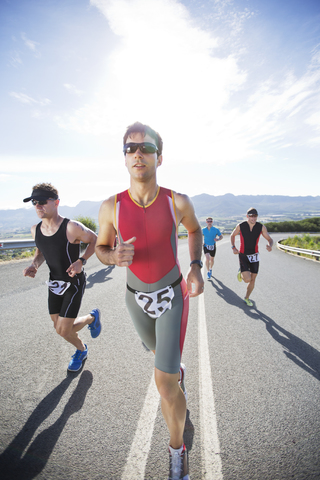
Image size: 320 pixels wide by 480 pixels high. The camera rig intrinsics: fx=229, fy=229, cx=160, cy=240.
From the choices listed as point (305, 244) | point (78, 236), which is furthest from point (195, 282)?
point (305, 244)

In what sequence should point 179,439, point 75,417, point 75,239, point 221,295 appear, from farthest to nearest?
point 221,295 < point 75,239 < point 75,417 < point 179,439

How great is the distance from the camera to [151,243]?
218cm

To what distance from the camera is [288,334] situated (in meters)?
4.27

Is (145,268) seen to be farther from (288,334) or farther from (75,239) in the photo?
(288,334)

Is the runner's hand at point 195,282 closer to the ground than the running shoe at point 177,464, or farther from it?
farther from it

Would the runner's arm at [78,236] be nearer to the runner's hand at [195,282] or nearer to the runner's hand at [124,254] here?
the runner's hand at [124,254]

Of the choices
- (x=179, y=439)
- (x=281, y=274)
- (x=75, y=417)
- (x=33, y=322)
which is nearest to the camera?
(x=179, y=439)

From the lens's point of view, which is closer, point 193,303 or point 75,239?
point 75,239

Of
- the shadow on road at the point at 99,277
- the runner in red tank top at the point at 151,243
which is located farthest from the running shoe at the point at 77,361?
the shadow on road at the point at 99,277

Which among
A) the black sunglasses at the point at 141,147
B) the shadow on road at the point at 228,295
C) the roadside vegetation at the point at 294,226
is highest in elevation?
the black sunglasses at the point at 141,147

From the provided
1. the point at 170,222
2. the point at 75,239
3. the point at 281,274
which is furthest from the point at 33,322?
the point at 281,274

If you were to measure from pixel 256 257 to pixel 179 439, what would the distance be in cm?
511

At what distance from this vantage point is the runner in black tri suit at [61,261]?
316cm

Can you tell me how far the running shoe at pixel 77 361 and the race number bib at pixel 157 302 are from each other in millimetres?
1719
